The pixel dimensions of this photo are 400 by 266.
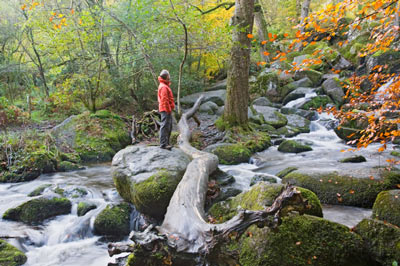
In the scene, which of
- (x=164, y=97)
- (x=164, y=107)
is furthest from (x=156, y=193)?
(x=164, y=97)

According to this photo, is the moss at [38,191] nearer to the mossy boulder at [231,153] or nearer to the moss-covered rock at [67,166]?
the moss-covered rock at [67,166]

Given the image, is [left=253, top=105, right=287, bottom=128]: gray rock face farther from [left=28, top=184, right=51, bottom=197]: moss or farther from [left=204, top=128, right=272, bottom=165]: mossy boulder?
[left=28, top=184, right=51, bottom=197]: moss

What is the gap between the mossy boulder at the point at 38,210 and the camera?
548 cm

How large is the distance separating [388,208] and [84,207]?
5345 millimetres

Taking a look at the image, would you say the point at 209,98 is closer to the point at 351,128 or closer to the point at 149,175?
the point at 351,128

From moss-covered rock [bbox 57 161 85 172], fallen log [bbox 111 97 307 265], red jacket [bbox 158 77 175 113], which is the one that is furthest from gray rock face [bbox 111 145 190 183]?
moss-covered rock [bbox 57 161 85 172]

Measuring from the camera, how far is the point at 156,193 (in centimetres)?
482

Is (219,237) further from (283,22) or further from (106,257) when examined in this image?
(283,22)

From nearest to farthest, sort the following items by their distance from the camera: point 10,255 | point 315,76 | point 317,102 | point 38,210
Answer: point 10,255
point 38,210
point 317,102
point 315,76

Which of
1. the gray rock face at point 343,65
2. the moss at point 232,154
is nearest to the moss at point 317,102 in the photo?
the gray rock face at point 343,65

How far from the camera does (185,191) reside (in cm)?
441

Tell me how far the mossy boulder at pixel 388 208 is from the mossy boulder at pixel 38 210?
5665 mm

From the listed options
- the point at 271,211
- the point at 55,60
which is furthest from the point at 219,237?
the point at 55,60

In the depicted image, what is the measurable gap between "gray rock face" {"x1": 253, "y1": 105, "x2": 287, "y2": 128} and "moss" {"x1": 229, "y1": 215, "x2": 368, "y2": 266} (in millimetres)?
9607
